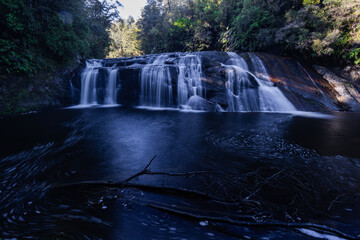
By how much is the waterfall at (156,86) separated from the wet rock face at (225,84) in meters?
0.27

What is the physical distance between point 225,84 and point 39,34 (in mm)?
11481

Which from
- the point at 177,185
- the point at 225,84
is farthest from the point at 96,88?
the point at 177,185

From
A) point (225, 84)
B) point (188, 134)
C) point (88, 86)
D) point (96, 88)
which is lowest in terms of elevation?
point (188, 134)

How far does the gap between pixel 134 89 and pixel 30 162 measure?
30.0 ft

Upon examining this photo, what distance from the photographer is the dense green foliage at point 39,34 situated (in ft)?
25.0

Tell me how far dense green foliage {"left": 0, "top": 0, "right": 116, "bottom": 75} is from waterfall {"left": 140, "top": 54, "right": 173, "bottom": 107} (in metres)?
4.95

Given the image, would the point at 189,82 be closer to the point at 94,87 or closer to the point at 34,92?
the point at 94,87

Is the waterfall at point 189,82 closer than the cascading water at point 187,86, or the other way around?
the cascading water at point 187,86

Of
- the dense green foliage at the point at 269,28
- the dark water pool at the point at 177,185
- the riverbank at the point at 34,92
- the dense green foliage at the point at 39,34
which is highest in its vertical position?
the dense green foliage at the point at 269,28

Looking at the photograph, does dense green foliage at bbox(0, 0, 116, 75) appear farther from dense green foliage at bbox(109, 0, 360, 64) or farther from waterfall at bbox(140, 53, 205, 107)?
dense green foliage at bbox(109, 0, 360, 64)

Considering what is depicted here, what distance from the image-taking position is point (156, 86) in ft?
37.8

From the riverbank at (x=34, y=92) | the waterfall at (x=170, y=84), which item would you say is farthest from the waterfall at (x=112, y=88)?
the riverbank at (x=34, y=92)

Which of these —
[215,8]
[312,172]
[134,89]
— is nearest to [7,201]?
[312,172]

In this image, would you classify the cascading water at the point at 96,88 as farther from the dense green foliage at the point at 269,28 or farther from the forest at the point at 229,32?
the dense green foliage at the point at 269,28
